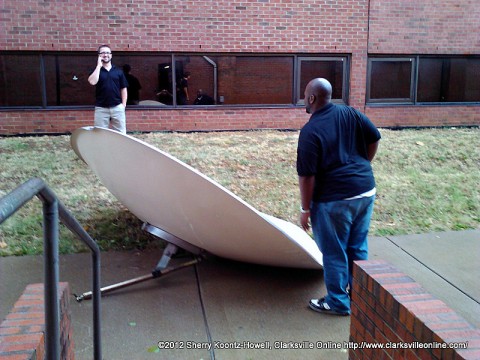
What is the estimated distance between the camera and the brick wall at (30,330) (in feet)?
6.53

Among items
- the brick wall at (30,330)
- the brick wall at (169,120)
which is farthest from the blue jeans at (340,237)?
the brick wall at (169,120)

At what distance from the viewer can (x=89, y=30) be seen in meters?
10.6

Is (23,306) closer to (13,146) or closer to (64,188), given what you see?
(64,188)

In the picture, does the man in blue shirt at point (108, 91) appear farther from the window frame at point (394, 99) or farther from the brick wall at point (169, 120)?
the window frame at point (394, 99)

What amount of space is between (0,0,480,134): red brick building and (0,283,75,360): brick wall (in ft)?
28.8

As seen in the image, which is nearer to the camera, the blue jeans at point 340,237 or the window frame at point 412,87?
the blue jeans at point 340,237

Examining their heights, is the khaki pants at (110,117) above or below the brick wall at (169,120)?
above

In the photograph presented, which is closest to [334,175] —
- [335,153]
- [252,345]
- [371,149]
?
[335,153]

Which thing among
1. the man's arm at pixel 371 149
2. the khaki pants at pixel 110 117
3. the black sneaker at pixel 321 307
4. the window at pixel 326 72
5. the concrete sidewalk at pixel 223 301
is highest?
the window at pixel 326 72

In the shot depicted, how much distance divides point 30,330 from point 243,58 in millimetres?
9897

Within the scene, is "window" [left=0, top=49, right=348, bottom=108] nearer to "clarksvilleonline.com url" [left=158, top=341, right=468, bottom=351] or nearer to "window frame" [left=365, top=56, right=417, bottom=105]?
"window frame" [left=365, top=56, right=417, bottom=105]

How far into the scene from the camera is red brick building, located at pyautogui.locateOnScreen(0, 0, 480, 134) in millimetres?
10602

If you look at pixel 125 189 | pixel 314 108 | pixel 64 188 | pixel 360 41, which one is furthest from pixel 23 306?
pixel 360 41

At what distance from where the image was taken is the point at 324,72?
11977 mm
